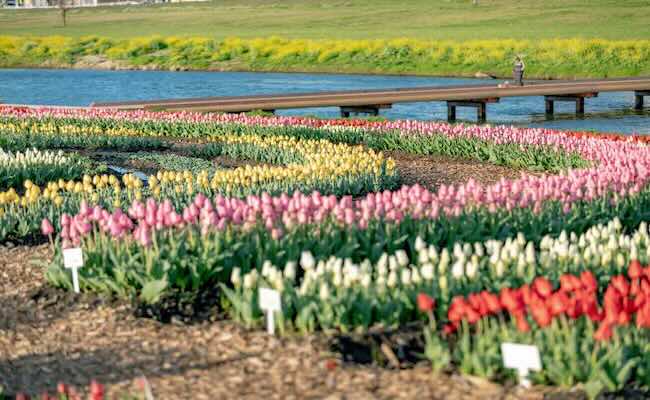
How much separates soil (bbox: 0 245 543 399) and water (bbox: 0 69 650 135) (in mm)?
28362

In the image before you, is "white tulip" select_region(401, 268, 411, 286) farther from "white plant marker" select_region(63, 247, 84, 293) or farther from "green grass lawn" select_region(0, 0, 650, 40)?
"green grass lawn" select_region(0, 0, 650, 40)

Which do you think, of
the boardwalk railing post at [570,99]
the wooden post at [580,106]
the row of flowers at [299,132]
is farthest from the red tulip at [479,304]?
the wooden post at [580,106]

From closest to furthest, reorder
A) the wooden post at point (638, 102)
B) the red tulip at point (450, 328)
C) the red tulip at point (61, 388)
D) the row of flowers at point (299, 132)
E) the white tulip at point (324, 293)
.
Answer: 1. the red tulip at point (61, 388)
2. the red tulip at point (450, 328)
3. the white tulip at point (324, 293)
4. the row of flowers at point (299, 132)
5. the wooden post at point (638, 102)

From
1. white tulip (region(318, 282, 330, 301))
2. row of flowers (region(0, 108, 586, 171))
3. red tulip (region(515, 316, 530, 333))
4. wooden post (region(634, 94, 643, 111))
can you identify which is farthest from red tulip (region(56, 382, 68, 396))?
wooden post (region(634, 94, 643, 111))

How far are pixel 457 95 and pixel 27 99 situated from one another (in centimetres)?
2357

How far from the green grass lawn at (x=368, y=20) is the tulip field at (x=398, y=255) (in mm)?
68186

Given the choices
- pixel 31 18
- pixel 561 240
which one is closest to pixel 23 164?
pixel 561 240

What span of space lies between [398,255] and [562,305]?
156cm

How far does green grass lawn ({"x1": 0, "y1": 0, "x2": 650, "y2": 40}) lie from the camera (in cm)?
8969

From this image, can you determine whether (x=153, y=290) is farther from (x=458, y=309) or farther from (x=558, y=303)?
(x=558, y=303)

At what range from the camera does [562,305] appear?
22.4 ft

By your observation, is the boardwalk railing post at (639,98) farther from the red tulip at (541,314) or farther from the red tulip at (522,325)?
→ the red tulip at (541,314)

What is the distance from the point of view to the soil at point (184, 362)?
6852mm

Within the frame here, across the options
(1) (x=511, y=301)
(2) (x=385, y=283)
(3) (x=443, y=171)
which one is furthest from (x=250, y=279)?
(3) (x=443, y=171)
